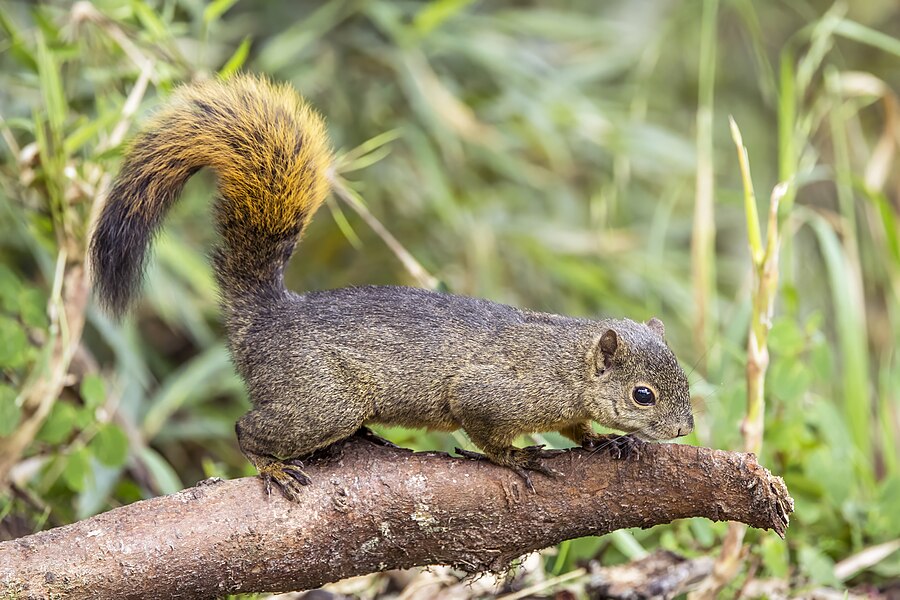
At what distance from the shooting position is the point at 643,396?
2.34m

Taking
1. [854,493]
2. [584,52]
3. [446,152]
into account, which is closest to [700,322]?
[854,493]

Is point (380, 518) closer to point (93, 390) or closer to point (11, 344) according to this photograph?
point (93, 390)

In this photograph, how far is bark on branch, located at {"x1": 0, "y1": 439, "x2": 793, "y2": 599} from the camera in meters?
1.97

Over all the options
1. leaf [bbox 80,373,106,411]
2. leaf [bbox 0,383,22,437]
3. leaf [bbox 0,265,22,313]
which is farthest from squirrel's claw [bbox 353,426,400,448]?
leaf [bbox 0,265,22,313]

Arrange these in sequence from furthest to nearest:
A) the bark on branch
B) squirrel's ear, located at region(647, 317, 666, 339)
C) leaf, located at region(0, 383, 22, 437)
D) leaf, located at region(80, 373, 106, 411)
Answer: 1. leaf, located at region(80, 373, 106, 411)
2. leaf, located at region(0, 383, 22, 437)
3. squirrel's ear, located at region(647, 317, 666, 339)
4. the bark on branch

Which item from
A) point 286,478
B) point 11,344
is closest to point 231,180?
point 286,478

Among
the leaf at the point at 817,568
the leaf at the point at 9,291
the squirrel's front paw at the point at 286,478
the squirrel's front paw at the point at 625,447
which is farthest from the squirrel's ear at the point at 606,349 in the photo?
the leaf at the point at 9,291

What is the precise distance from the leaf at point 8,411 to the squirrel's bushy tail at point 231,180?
0.56m

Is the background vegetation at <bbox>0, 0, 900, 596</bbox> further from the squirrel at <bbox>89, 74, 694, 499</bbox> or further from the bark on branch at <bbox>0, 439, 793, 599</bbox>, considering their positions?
the bark on branch at <bbox>0, 439, 793, 599</bbox>

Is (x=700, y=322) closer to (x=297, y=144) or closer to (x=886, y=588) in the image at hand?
(x=886, y=588)

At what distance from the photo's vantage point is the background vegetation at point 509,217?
114 inches

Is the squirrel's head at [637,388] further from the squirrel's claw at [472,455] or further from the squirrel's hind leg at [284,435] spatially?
the squirrel's hind leg at [284,435]

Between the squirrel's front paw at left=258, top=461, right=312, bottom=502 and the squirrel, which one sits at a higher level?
the squirrel

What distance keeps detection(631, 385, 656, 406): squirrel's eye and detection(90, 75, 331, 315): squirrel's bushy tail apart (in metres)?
0.83
